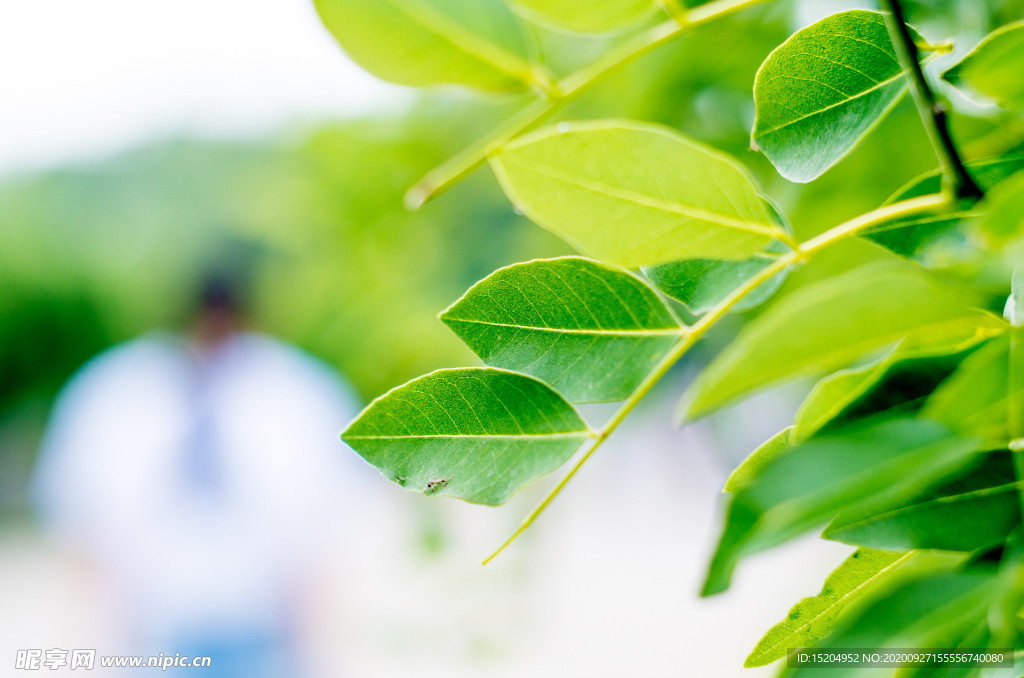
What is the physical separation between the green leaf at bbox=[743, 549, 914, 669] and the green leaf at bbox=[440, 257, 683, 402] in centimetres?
7

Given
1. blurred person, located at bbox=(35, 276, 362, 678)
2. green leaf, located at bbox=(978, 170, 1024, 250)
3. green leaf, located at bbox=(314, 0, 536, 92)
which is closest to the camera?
green leaf, located at bbox=(978, 170, 1024, 250)

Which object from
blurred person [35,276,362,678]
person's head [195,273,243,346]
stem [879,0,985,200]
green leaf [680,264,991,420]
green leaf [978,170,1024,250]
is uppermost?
person's head [195,273,243,346]

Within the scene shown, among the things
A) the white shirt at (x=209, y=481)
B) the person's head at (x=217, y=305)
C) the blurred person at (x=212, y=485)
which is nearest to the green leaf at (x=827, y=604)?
the blurred person at (x=212, y=485)

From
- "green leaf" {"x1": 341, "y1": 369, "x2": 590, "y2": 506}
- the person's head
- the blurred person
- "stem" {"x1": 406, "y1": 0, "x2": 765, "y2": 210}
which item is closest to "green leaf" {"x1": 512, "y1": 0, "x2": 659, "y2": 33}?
"stem" {"x1": 406, "y1": 0, "x2": 765, "y2": 210}

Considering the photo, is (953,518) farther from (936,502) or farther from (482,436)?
(482,436)

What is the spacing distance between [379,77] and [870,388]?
0.17m

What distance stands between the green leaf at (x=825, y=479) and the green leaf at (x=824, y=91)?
0.08 metres

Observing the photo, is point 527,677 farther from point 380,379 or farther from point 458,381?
point 458,381

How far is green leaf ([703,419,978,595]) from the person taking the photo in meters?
0.10

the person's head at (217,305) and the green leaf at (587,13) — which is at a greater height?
the person's head at (217,305)

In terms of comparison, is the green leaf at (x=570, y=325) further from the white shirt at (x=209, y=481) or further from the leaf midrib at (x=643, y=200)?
the white shirt at (x=209, y=481)

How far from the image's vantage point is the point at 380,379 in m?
0.89

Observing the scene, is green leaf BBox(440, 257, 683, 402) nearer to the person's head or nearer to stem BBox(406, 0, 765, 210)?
stem BBox(406, 0, 765, 210)

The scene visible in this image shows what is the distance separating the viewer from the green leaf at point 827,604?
0.17m
